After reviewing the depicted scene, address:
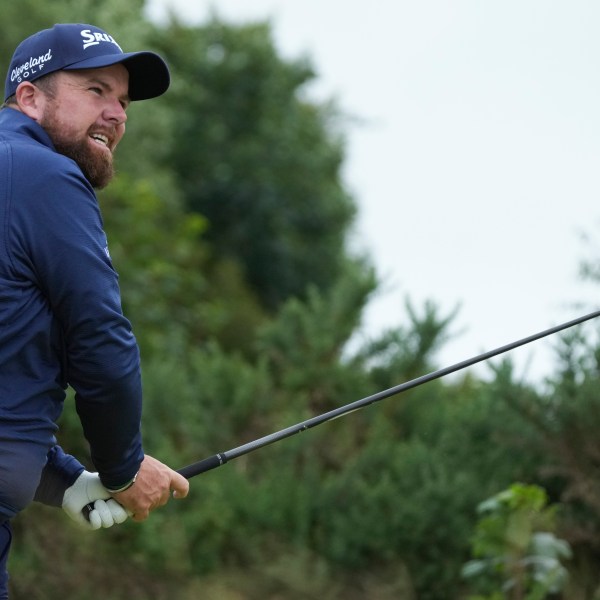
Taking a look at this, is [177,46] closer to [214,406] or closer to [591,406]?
[214,406]

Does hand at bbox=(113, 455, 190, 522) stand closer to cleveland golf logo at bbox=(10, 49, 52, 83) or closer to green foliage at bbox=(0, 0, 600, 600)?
cleveland golf logo at bbox=(10, 49, 52, 83)

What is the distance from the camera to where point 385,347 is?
32.0ft

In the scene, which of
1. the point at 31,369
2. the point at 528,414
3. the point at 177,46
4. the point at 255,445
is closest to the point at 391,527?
the point at 528,414

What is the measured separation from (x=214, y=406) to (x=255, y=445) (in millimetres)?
6217

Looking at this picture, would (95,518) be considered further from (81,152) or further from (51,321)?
(81,152)

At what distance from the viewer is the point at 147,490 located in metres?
3.27

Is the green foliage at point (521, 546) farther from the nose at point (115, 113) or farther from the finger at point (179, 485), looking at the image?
the nose at point (115, 113)

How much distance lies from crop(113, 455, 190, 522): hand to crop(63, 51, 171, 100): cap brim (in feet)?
3.20

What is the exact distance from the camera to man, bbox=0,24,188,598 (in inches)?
117

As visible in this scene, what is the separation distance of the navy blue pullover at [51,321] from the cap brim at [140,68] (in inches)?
11.6

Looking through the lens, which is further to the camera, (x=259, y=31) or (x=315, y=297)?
(x=259, y=31)

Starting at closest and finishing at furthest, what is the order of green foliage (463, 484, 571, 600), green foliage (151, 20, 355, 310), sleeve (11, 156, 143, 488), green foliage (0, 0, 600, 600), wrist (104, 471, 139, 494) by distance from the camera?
sleeve (11, 156, 143, 488) < wrist (104, 471, 139, 494) < green foliage (463, 484, 571, 600) < green foliage (0, 0, 600, 600) < green foliage (151, 20, 355, 310)

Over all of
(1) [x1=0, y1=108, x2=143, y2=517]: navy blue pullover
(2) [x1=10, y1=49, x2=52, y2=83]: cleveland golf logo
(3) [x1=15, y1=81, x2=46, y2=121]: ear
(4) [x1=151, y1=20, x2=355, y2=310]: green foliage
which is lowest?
(4) [x1=151, y1=20, x2=355, y2=310]: green foliage

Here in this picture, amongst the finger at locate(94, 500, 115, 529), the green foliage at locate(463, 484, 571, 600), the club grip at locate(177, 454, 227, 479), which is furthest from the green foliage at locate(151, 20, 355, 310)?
the finger at locate(94, 500, 115, 529)
